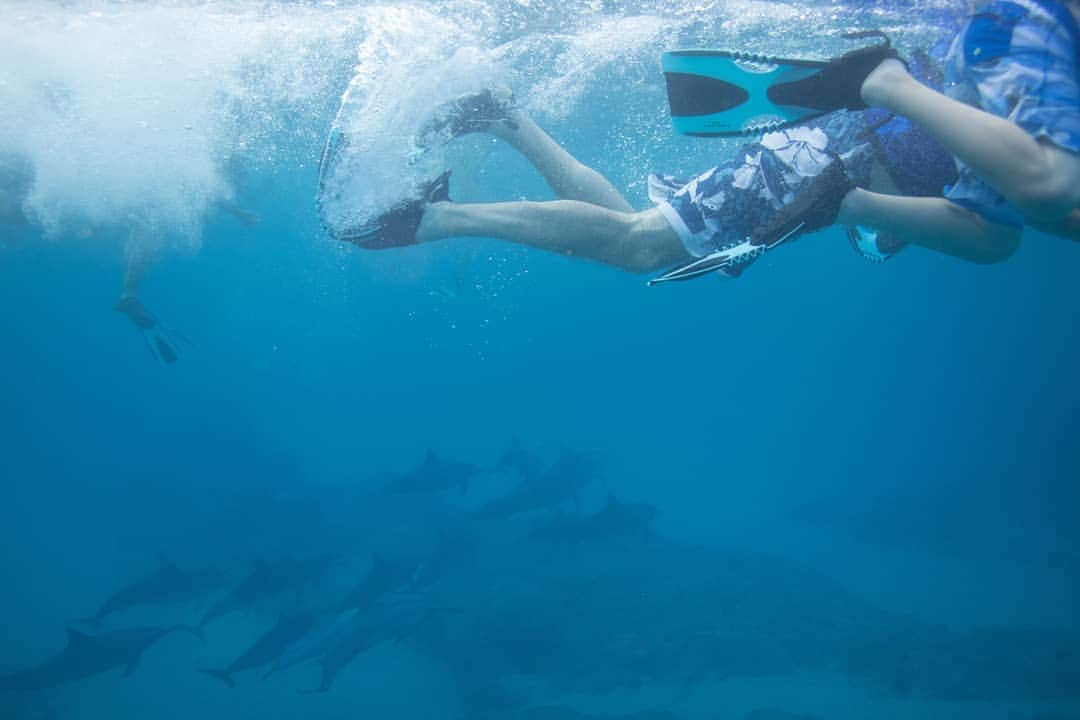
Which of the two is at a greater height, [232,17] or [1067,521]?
[232,17]

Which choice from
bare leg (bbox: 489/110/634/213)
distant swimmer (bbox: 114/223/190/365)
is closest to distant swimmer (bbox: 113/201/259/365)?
distant swimmer (bbox: 114/223/190/365)

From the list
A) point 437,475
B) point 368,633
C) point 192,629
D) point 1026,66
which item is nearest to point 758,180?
point 1026,66

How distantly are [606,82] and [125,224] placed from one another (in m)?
18.9

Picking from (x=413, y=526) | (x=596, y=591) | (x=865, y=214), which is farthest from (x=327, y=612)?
(x=865, y=214)

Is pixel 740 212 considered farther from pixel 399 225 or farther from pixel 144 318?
pixel 144 318

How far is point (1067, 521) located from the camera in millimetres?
18766

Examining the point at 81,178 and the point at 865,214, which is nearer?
the point at 865,214

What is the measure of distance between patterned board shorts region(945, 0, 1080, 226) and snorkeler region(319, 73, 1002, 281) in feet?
1.55

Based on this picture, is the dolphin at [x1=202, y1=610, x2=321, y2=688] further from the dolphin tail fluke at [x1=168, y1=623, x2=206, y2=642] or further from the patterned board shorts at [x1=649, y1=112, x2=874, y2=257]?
the patterned board shorts at [x1=649, y1=112, x2=874, y2=257]

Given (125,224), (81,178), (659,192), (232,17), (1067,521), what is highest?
(125,224)

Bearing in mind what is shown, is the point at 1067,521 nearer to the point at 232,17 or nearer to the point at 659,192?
the point at 659,192

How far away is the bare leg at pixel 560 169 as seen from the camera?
3.64 meters

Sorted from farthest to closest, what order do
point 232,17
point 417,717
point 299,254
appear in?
point 299,254, point 417,717, point 232,17

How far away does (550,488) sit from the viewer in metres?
12.5
